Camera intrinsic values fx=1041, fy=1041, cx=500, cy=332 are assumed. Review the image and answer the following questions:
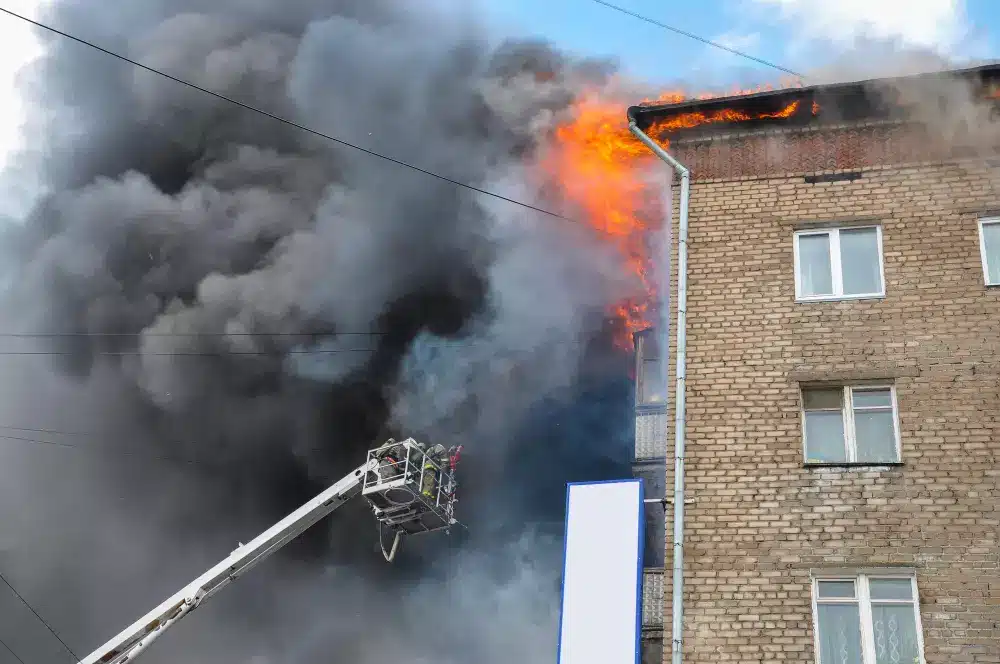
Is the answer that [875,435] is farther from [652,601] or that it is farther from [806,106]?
[652,601]

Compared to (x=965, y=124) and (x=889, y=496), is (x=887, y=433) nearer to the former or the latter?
(x=889, y=496)

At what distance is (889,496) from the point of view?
10594 mm

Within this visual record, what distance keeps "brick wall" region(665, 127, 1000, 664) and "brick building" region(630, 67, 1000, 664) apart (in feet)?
0.07

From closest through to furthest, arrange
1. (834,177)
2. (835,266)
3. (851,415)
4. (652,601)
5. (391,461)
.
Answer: (851,415) → (835,266) → (834,177) → (652,601) → (391,461)

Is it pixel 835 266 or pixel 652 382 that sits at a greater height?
pixel 652 382

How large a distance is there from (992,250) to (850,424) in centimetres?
276

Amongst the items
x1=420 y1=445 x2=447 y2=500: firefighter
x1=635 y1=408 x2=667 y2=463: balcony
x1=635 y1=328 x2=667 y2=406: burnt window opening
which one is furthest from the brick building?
x1=635 y1=328 x2=667 y2=406: burnt window opening

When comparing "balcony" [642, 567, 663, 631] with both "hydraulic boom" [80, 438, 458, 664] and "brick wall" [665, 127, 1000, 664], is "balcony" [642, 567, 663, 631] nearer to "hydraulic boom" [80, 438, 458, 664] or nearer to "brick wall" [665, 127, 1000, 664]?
"hydraulic boom" [80, 438, 458, 664]

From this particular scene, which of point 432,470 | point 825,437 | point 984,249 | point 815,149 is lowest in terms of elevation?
point 825,437

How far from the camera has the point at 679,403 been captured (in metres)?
11.6

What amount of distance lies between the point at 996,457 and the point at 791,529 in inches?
85.4

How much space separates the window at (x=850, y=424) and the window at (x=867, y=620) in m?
1.32

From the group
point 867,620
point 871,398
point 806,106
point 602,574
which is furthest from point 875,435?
point 806,106

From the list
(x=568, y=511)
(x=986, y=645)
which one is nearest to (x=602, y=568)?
(x=568, y=511)
